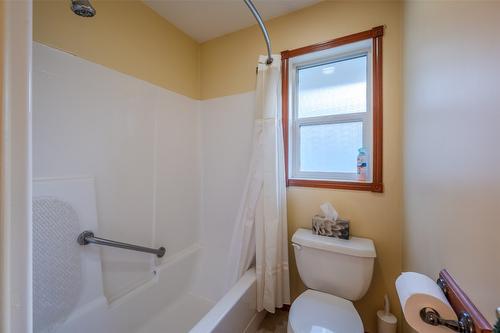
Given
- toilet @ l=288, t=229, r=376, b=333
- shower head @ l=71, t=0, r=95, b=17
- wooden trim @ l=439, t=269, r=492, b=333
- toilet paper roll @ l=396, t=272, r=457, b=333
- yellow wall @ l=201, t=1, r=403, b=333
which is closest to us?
wooden trim @ l=439, t=269, r=492, b=333

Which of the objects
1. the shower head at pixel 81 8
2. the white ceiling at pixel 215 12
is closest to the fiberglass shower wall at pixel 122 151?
the shower head at pixel 81 8

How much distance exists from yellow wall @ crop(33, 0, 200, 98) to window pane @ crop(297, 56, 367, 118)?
1.04 meters

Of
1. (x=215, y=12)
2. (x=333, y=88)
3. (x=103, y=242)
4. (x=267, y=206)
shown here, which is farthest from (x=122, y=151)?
(x=333, y=88)

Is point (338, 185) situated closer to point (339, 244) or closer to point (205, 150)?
point (339, 244)

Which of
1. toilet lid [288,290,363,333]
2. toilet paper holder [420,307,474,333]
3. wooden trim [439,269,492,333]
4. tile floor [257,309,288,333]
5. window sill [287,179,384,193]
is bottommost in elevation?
tile floor [257,309,288,333]

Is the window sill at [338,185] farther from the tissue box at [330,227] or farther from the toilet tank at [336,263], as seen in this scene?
the toilet tank at [336,263]

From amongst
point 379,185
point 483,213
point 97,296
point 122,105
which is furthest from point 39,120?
point 379,185

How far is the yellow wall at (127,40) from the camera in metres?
1.09

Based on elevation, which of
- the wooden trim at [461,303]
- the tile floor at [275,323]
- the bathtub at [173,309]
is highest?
the wooden trim at [461,303]

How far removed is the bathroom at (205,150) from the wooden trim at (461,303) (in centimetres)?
2

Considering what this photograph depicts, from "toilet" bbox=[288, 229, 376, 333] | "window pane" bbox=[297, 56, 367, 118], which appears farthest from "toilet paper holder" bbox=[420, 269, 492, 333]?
"window pane" bbox=[297, 56, 367, 118]

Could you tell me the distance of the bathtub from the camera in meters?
1.13

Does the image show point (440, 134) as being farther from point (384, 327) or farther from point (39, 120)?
point (39, 120)

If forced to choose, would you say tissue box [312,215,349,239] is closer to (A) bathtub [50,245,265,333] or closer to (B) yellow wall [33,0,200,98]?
(A) bathtub [50,245,265,333]
